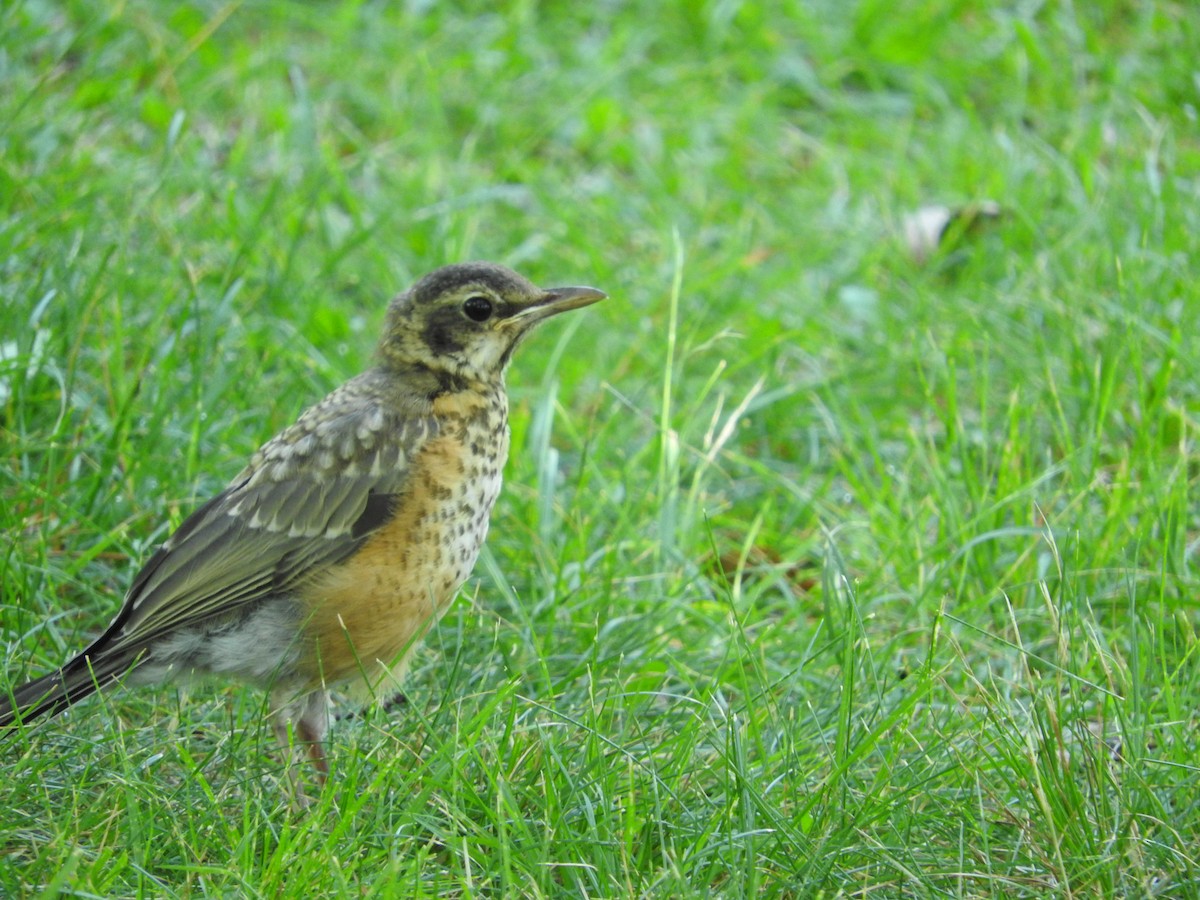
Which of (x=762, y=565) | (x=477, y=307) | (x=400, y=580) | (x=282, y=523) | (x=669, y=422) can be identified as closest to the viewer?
(x=400, y=580)

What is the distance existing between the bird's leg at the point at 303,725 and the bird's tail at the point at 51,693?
0.44 metres

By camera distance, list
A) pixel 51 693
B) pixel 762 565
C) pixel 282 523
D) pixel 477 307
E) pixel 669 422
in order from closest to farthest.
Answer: pixel 51 693, pixel 282 523, pixel 477 307, pixel 762 565, pixel 669 422

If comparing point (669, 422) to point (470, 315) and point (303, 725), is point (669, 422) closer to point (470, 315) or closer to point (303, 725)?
point (470, 315)

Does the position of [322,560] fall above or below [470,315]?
below

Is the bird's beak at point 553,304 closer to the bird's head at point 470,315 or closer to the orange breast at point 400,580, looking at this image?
the bird's head at point 470,315

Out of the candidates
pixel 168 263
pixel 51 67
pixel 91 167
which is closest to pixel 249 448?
pixel 168 263

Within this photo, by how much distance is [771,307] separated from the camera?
20.8ft

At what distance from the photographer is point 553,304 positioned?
171 inches

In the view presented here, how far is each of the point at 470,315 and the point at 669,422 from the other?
39.9 inches

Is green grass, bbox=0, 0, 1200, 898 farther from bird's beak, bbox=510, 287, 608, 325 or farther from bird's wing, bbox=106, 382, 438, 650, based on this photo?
bird's beak, bbox=510, 287, 608, 325

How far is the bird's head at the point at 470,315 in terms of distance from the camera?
4.32 metres

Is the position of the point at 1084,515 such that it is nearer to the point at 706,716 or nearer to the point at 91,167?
the point at 706,716

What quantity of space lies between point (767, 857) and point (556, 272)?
371cm

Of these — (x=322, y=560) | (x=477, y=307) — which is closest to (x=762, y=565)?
(x=477, y=307)
